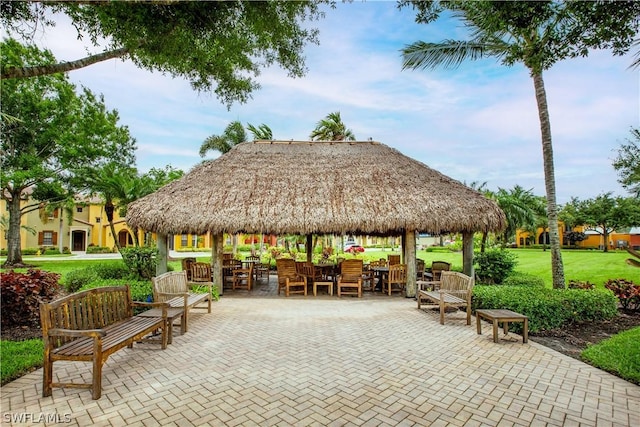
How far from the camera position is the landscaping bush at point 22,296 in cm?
685

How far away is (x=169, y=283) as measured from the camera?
23.9ft

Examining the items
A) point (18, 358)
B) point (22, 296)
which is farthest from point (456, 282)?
point (22, 296)

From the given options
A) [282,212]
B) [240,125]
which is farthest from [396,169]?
[240,125]

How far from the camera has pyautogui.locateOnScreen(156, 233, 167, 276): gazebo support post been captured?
10.4 m

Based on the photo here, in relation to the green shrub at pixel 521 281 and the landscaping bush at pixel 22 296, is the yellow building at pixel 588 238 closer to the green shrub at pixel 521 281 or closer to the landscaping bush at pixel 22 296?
the green shrub at pixel 521 281

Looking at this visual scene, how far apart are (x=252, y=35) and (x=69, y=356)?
6584 mm

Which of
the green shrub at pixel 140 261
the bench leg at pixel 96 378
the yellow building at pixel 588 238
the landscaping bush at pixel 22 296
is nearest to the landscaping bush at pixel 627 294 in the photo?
the bench leg at pixel 96 378

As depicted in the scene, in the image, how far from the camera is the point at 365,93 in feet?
41.5

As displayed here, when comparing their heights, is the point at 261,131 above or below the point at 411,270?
above

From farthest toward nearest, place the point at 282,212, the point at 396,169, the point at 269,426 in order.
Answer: the point at 396,169 → the point at 282,212 → the point at 269,426

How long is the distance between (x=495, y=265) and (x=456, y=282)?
4.84 meters

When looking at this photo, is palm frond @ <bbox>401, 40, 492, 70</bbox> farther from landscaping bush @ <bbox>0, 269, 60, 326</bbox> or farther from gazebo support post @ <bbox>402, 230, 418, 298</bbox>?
landscaping bush @ <bbox>0, 269, 60, 326</bbox>

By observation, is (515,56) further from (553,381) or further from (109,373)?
(109,373)

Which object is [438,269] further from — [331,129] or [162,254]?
[331,129]
